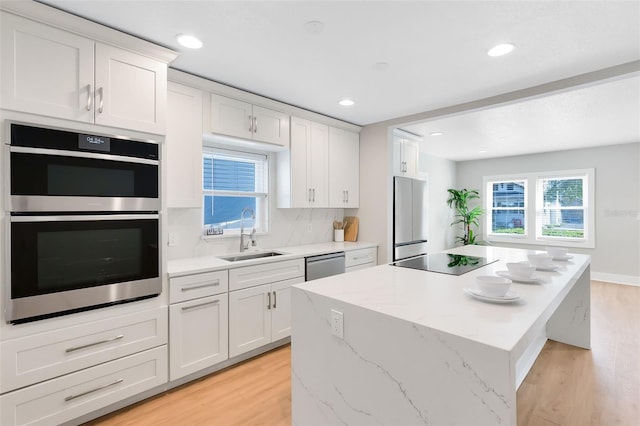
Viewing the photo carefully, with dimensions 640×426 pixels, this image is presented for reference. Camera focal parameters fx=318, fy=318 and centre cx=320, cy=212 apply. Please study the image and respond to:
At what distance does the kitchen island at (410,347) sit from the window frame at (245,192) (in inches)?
67.6

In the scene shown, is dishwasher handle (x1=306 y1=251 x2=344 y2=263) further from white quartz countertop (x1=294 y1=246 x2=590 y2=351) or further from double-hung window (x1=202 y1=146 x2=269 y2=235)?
white quartz countertop (x1=294 y1=246 x2=590 y2=351)

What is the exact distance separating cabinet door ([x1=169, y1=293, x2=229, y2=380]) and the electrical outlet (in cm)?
135

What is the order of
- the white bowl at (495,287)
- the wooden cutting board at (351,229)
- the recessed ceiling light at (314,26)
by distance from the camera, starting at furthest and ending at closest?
the wooden cutting board at (351,229), the recessed ceiling light at (314,26), the white bowl at (495,287)

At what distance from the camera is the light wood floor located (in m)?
2.00

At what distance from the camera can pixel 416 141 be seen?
4.78 meters

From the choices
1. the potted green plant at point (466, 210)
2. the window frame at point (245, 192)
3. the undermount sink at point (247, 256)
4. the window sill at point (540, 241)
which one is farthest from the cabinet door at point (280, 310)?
the window sill at point (540, 241)

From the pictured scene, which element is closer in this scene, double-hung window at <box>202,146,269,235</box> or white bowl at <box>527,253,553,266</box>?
white bowl at <box>527,253,553,266</box>

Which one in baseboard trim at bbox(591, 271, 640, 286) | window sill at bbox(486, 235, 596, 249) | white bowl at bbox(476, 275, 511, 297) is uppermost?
white bowl at bbox(476, 275, 511, 297)

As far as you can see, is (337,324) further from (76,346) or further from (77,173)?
(77,173)

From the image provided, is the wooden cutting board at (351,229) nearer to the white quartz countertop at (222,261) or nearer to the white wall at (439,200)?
the white quartz countertop at (222,261)

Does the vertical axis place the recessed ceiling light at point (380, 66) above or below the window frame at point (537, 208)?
above

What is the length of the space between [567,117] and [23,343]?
5.48 metres

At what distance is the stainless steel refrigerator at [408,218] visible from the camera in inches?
162

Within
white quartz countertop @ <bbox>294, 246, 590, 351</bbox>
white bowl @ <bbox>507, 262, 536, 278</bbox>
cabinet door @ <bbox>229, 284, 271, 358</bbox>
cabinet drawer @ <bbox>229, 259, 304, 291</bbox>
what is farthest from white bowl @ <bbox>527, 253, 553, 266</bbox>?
cabinet door @ <bbox>229, 284, 271, 358</bbox>
